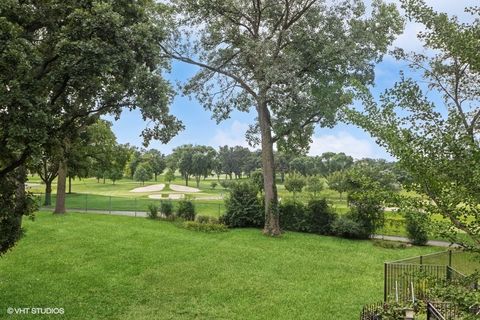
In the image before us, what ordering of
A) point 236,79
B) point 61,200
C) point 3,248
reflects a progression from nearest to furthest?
point 3,248 < point 236,79 < point 61,200

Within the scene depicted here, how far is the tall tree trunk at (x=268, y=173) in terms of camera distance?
2442 centimetres

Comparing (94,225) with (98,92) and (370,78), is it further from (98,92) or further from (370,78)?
(370,78)

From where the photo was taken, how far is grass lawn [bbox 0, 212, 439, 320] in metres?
11.7

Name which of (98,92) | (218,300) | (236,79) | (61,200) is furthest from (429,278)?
(61,200)

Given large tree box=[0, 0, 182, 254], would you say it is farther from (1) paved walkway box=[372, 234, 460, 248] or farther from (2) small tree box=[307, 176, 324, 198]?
(2) small tree box=[307, 176, 324, 198]

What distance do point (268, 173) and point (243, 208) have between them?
3378mm

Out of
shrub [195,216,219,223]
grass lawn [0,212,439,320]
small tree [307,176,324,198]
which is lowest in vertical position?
grass lawn [0,212,439,320]

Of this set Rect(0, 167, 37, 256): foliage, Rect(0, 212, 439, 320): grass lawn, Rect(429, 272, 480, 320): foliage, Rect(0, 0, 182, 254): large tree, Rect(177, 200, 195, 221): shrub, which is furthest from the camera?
Rect(177, 200, 195, 221): shrub

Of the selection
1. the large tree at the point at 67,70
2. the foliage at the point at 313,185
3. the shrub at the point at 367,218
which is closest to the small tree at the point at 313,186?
the foliage at the point at 313,185

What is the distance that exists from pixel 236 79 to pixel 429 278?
2149 cm

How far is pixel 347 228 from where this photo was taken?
23922mm

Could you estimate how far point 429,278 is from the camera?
4527 millimetres

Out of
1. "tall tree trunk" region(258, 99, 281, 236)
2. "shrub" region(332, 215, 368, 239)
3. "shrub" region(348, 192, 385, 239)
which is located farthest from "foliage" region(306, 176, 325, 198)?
"tall tree trunk" region(258, 99, 281, 236)

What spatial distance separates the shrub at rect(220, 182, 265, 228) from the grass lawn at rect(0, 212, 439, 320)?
2.37 metres
